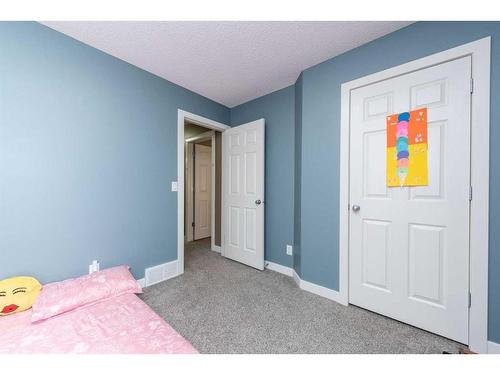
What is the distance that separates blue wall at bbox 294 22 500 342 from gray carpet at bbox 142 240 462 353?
32 centimetres

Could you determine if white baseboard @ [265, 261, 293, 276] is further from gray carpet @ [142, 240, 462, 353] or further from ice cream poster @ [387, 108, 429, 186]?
ice cream poster @ [387, 108, 429, 186]

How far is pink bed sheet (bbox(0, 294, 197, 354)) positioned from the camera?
911 millimetres

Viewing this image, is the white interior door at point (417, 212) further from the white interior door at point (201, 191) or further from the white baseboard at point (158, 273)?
the white interior door at point (201, 191)

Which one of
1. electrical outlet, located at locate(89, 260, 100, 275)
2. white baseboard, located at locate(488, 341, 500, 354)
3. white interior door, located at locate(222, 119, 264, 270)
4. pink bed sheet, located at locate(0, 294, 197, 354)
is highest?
white interior door, located at locate(222, 119, 264, 270)

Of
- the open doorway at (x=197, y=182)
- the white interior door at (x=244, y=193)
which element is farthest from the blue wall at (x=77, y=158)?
the open doorway at (x=197, y=182)

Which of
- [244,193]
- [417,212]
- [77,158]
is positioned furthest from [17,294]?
[417,212]

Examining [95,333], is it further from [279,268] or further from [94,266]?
[279,268]

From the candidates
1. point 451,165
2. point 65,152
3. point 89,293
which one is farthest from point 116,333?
point 451,165

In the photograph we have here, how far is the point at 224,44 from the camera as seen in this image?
1674 millimetres

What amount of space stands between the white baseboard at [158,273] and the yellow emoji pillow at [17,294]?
2.67 ft

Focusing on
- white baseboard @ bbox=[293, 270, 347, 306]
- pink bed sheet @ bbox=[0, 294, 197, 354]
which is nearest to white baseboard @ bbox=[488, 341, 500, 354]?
white baseboard @ bbox=[293, 270, 347, 306]

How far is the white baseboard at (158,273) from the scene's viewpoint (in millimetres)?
2059

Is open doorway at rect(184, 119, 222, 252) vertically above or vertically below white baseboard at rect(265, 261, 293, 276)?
above

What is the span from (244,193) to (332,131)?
1.39m
